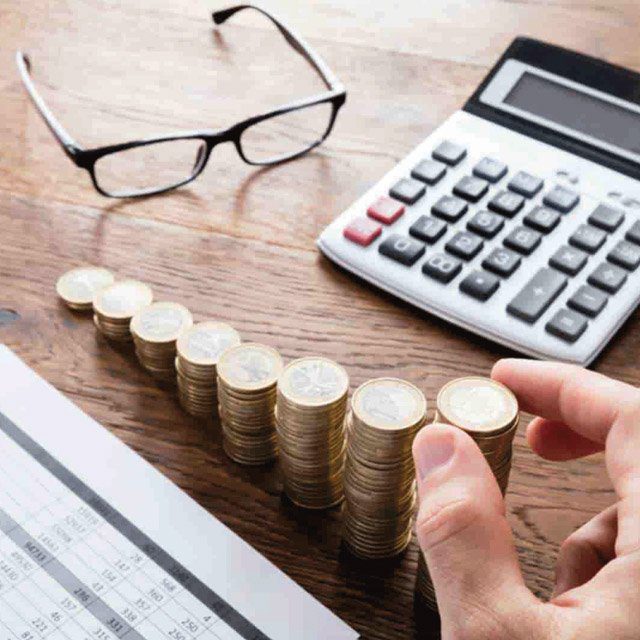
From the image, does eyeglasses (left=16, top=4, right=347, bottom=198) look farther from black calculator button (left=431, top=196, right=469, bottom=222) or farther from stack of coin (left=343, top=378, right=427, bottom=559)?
stack of coin (left=343, top=378, right=427, bottom=559)

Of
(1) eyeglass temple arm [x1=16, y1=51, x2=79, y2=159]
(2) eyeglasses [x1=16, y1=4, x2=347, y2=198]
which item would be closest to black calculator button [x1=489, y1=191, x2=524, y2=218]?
(2) eyeglasses [x1=16, y1=4, x2=347, y2=198]

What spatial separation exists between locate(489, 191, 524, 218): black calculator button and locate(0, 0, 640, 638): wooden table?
0.08 meters

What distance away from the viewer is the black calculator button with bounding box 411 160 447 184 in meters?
0.72

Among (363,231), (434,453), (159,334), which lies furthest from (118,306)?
(434,453)

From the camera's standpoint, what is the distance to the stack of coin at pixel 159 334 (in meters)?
0.61

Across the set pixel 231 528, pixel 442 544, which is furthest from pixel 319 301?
pixel 442 544

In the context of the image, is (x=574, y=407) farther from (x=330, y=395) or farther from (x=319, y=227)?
(x=319, y=227)

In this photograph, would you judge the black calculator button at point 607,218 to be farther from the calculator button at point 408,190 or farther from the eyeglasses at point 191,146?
the eyeglasses at point 191,146

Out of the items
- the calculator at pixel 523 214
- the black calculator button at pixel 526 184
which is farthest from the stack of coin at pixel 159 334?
the black calculator button at pixel 526 184

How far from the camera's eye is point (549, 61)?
0.79m

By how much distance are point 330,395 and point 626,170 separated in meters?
0.31

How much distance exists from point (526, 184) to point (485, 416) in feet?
0.88

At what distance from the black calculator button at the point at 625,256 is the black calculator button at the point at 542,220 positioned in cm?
4

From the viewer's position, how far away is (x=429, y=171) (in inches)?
28.5
